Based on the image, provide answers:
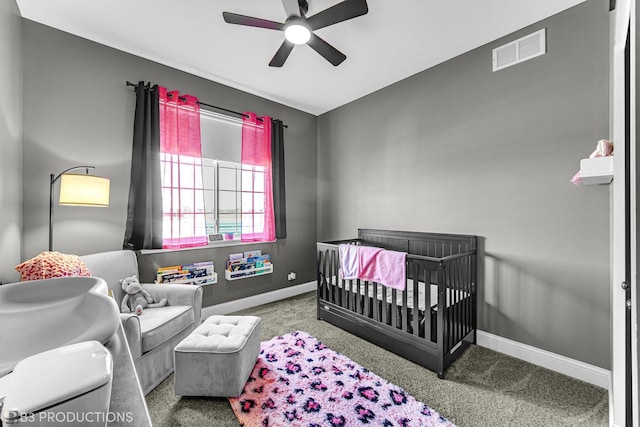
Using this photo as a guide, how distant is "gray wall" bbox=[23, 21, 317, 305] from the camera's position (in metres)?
2.12

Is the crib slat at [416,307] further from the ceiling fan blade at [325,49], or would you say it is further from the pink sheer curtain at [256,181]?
the pink sheer curtain at [256,181]

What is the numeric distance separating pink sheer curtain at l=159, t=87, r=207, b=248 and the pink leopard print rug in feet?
4.81

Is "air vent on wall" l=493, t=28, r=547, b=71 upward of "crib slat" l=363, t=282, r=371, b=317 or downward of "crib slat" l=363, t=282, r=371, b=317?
upward

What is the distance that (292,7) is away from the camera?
1.73 metres

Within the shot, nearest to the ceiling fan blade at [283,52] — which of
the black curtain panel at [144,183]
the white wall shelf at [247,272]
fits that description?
the black curtain panel at [144,183]

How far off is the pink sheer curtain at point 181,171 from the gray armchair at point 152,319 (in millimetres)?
493

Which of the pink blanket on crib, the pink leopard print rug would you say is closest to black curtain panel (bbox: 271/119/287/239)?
the pink blanket on crib

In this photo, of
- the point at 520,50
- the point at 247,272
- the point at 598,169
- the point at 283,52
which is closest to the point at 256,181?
the point at 247,272

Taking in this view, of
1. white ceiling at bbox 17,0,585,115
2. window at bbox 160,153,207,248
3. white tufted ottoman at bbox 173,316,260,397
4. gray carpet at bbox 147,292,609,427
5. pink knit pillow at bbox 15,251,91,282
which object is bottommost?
gray carpet at bbox 147,292,609,427

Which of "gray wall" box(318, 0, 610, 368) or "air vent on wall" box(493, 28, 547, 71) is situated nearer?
"gray wall" box(318, 0, 610, 368)

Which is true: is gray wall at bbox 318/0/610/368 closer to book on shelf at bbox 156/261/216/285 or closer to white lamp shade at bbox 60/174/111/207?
book on shelf at bbox 156/261/216/285

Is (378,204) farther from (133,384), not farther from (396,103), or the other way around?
(133,384)

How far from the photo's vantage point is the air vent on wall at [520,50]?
2125 millimetres

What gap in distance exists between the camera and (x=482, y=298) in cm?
245
